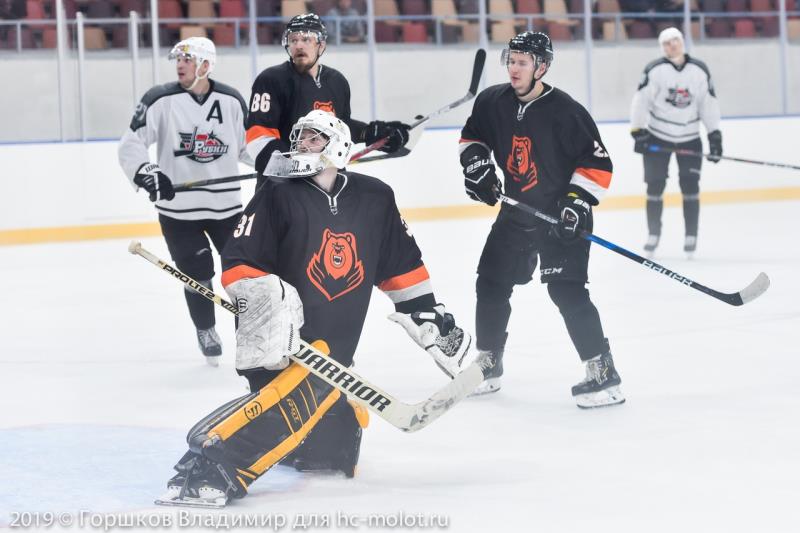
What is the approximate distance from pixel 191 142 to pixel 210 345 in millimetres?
705

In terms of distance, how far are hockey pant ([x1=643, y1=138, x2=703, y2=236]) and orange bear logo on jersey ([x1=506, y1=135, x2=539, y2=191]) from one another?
3.29m

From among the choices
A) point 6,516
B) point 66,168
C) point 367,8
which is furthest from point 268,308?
point 367,8

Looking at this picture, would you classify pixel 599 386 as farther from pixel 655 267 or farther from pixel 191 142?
pixel 191 142

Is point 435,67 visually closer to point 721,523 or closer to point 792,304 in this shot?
point 792,304

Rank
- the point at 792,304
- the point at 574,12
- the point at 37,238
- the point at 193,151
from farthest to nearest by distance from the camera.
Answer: the point at 574,12 < the point at 37,238 < the point at 792,304 < the point at 193,151

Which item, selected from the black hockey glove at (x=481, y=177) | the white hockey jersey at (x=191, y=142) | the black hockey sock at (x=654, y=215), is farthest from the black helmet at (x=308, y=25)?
the black hockey sock at (x=654, y=215)

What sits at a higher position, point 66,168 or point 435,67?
point 435,67

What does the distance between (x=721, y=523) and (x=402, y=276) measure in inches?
37.1

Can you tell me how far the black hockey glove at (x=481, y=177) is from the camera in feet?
12.8

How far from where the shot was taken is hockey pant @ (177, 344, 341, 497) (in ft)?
9.07

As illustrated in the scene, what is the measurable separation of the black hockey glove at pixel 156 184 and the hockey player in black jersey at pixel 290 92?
1.09 ft

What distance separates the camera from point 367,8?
29.2ft

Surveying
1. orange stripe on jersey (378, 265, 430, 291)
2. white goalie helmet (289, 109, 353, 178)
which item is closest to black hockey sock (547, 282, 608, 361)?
orange stripe on jersey (378, 265, 430, 291)

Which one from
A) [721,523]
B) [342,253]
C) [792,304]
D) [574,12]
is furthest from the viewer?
[574,12]
